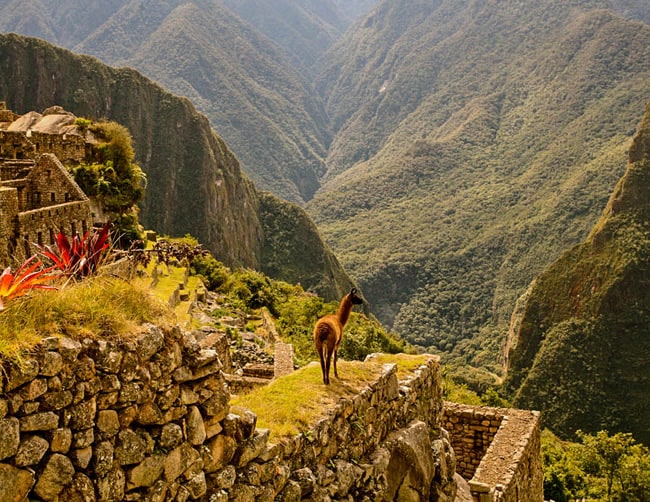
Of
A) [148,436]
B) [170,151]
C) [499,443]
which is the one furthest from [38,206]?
[170,151]

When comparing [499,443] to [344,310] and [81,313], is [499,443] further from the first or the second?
[81,313]

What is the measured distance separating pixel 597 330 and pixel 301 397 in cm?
10608

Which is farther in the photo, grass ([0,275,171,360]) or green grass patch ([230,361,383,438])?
green grass patch ([230,361,383,438])

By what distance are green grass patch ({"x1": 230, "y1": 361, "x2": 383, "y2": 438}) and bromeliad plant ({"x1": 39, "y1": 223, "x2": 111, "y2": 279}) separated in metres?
1.73

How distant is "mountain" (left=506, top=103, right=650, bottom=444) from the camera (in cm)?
8719

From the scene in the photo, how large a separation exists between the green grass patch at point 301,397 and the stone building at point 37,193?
5.05 meters

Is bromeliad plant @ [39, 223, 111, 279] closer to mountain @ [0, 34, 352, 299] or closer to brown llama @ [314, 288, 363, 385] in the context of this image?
brown llama @ [314, 288, 363, 385]

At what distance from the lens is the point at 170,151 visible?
505 feet

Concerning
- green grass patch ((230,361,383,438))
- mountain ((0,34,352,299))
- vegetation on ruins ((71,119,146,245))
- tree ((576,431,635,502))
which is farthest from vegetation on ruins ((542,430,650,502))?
mountain ((0,34,352,299))

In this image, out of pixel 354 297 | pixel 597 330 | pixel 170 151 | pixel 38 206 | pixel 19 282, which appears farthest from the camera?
pixel 170 151

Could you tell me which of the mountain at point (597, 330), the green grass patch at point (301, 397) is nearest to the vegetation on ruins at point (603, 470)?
the green grass patch at point (301, 397)

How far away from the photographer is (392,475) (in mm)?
7355

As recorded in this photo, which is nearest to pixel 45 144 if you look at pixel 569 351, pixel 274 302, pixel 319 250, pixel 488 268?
pixel 274 302

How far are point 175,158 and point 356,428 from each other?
154 m
